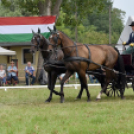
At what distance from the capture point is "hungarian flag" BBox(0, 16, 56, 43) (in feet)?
64.4

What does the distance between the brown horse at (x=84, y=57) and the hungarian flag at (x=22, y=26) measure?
8727 millimetres

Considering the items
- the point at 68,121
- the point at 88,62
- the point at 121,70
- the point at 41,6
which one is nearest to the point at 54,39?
the point at 88,62

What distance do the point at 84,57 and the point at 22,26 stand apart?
9.97 meters

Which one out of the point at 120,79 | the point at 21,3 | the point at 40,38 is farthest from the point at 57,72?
the point at 21,3

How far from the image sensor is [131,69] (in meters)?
11.6

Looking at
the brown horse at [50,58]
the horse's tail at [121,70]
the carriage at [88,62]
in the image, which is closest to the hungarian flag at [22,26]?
the carriage at [88,62]

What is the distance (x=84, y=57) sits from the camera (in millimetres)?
10664

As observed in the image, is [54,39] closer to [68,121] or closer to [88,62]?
[88,62]

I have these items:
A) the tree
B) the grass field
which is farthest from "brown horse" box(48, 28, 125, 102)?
the tree

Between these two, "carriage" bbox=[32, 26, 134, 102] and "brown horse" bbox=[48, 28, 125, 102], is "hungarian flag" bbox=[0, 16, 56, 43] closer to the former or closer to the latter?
"carriage" bbox=[32, 26, 134, 102]

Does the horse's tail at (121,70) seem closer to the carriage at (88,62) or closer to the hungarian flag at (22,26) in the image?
the carriage at (88,62)

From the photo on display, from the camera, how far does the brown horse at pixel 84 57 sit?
413 inches

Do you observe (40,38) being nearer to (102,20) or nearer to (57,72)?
(57,72)

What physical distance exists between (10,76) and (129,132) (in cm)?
1449
